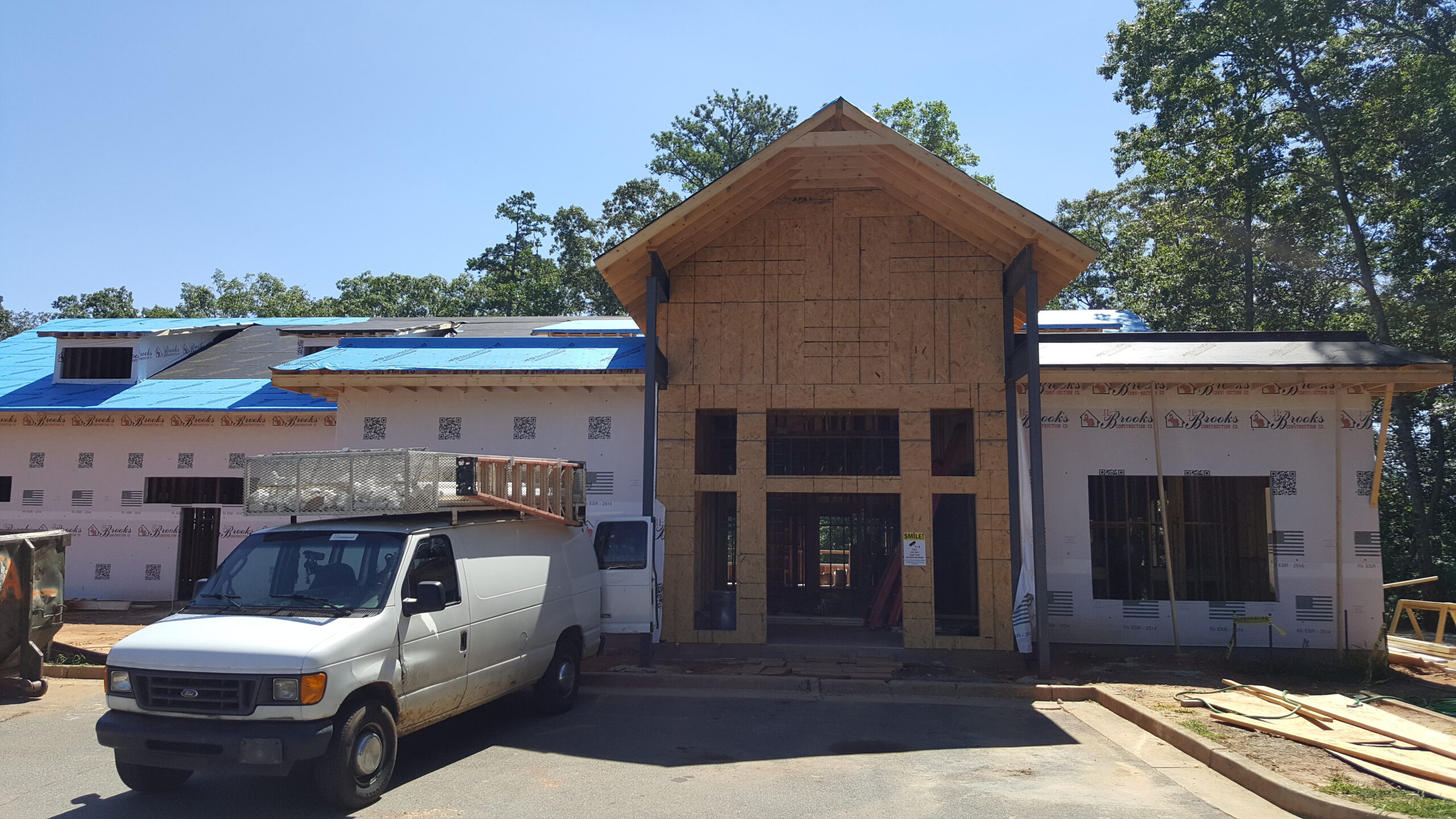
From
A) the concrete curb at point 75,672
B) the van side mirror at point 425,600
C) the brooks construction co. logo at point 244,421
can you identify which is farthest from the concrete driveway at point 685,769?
the brooks construction co. logo at point 244,421

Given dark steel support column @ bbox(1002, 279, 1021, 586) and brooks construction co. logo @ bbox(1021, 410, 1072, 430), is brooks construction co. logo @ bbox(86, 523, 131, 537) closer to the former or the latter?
dark steel support column @ bbox(1002, 279, 1021, 586)

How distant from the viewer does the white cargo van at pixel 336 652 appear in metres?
5.99

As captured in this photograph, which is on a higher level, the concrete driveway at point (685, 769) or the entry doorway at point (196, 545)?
the entry doorway at point (196, 545)

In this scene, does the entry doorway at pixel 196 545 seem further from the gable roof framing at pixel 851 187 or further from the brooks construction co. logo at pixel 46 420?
the gable roof framing at pixel 851 187

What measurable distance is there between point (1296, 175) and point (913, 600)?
1802 centimetres

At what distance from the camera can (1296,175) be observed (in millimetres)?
23031

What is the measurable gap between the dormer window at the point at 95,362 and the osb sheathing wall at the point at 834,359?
12.7m

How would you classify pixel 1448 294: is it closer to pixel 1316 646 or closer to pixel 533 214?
pixel 1316 646

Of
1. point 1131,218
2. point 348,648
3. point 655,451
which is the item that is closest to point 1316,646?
point 655,451

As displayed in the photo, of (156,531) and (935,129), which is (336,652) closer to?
(156,531)

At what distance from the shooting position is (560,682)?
9.31 meters

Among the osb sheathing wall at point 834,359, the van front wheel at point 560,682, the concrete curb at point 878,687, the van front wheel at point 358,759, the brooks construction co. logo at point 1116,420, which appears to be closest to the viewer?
the van front wheel at point 358,759

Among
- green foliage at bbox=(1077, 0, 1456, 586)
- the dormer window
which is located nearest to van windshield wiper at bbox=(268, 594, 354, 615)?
the dormer window

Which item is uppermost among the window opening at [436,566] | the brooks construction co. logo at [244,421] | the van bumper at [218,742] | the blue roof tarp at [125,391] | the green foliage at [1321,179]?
the green foliage at [1321,179]
